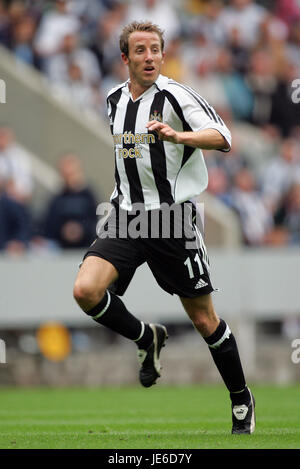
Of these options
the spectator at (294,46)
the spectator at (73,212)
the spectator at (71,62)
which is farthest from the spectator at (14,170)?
the spectator at (294,46)

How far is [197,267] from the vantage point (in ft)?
21.6

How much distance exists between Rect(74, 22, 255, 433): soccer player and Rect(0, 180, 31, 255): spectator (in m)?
5.75

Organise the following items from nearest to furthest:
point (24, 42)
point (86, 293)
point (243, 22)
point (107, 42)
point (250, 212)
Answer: point (86, 293)
point (250, 212)
point (24, 42)
point (107, 42)
point (243, 22)

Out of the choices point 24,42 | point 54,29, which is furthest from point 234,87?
point 24,42

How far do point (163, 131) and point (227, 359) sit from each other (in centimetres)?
158

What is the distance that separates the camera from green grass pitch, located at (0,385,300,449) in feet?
19.8

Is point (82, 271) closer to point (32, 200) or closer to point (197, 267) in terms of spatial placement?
point (197, 267)

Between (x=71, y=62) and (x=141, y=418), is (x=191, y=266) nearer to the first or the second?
(x=141, y=418)

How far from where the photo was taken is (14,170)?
43.6ft

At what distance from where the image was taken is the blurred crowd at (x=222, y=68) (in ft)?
46.3

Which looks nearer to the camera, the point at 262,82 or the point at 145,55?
the point at 145,55

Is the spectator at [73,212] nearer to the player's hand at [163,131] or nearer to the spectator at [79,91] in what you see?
the spectator at [79,91]

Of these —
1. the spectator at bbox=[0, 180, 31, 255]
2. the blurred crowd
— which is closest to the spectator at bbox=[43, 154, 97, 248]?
the spectator at bbox=[0, 180, 31, 255]
